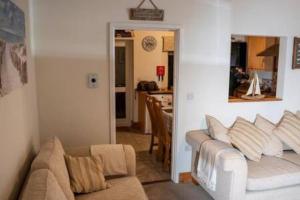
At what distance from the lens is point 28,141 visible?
2328 millimetres

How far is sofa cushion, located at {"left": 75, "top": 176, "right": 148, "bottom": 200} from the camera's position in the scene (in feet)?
7.22

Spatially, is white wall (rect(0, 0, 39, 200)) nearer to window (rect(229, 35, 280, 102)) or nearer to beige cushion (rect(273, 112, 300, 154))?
beige cushion (rect(273, 112, 300, 154))

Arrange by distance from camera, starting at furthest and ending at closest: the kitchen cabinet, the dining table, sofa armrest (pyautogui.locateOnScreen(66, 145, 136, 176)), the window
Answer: the kitchen cabinet → the window → the dining table → sofa armrest (pyautogui.locateOnScreen(66, 145, 136, 176))

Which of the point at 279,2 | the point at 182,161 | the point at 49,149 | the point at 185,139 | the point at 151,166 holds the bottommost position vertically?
the point at 151,166

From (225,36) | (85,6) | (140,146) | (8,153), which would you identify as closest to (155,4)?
(85,6)

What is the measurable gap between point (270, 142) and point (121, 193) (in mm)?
1927

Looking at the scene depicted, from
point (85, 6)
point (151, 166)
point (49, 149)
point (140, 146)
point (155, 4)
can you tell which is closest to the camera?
point (49, 149)

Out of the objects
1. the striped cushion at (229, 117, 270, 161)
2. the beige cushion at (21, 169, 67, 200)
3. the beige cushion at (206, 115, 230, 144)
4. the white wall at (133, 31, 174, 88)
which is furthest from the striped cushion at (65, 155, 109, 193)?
the white wall at (133, 31, 174, 88)

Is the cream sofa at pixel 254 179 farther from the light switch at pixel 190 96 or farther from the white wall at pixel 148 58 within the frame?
the white wall at pixel 148 58

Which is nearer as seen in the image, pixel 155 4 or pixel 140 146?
pixel 155 4

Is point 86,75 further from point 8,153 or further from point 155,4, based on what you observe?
point 8,153

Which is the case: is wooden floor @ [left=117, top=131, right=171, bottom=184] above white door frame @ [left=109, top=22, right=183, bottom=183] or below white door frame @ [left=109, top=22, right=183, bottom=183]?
below

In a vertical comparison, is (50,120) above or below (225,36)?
below

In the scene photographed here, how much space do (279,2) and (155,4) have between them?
190cm
